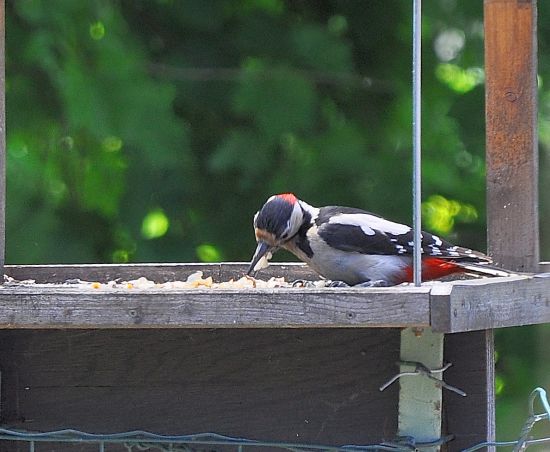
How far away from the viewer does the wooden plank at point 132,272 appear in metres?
3.03

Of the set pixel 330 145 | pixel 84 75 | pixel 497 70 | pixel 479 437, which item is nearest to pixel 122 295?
pixel 479 437

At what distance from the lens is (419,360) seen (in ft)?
6.64

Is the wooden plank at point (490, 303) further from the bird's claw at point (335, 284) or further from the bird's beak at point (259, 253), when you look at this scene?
the bird's beak at point (259, 253)

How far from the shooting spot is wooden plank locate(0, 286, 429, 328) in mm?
1885

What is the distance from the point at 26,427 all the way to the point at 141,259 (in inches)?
83.4

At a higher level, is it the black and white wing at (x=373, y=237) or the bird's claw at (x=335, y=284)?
the black and white wing at (x=373, y=237)

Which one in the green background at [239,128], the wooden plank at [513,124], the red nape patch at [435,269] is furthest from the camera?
the green background at [239,128]

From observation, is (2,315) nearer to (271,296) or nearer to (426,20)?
(271,296)

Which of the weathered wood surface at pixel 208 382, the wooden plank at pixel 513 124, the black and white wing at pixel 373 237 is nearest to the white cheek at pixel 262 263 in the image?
the black and white wing at pixel 373 237

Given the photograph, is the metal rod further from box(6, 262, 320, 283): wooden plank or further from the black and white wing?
box(6, 262, 320, 283): wooden plank

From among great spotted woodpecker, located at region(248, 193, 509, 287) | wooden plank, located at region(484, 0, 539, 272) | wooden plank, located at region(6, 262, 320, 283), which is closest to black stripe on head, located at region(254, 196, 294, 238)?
great spotted woodpecker, located at region(248, 193, 509, 287)

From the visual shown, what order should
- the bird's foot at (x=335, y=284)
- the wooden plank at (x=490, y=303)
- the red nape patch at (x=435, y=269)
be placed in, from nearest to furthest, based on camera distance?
the wooden plank at (x=490, y=303) < the bird's foot at (x=335, y=284) < the red nape patch at (x=435, y=269)

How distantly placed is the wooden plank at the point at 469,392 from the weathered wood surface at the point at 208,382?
0.11m

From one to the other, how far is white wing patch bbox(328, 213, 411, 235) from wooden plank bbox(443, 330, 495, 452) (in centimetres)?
89
